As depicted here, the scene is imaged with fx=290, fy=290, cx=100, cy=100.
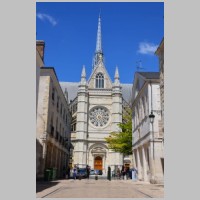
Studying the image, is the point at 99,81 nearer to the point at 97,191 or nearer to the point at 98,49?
the point at 98,49

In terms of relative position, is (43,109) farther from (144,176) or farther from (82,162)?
(82,162)

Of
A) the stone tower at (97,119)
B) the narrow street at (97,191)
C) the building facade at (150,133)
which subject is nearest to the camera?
the narrow street at (97,191)

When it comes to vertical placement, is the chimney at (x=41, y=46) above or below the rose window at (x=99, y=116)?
above

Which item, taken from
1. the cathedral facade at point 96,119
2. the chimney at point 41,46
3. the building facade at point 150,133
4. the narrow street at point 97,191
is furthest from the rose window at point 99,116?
the narrow street at point 97,191

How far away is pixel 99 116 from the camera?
61281mm

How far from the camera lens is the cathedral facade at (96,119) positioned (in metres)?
57.8

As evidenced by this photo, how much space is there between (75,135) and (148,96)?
40672mm

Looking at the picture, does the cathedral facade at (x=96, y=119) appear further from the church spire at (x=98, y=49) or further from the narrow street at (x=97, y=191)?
the narrow street at (x=97, y=191)

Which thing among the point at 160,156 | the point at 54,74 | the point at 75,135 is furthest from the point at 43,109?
the point at 75,135

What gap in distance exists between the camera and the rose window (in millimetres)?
61078

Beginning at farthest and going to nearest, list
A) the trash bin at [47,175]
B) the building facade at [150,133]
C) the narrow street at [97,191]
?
the trash bin at [47,175] → the building facade at [150,133] → the narrow street at [97,191]

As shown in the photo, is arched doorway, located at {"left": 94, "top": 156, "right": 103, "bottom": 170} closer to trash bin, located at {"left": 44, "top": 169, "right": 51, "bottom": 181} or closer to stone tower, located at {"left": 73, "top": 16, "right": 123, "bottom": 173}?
stone tower, located at {"left": 73, "top": 16, "right": 123, "bottom": 173}

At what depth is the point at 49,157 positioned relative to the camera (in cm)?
2684

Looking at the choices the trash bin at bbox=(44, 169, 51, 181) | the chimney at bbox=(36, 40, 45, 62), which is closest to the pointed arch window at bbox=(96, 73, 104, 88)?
the chimney at bbox=(36, 40, 45, 62)
